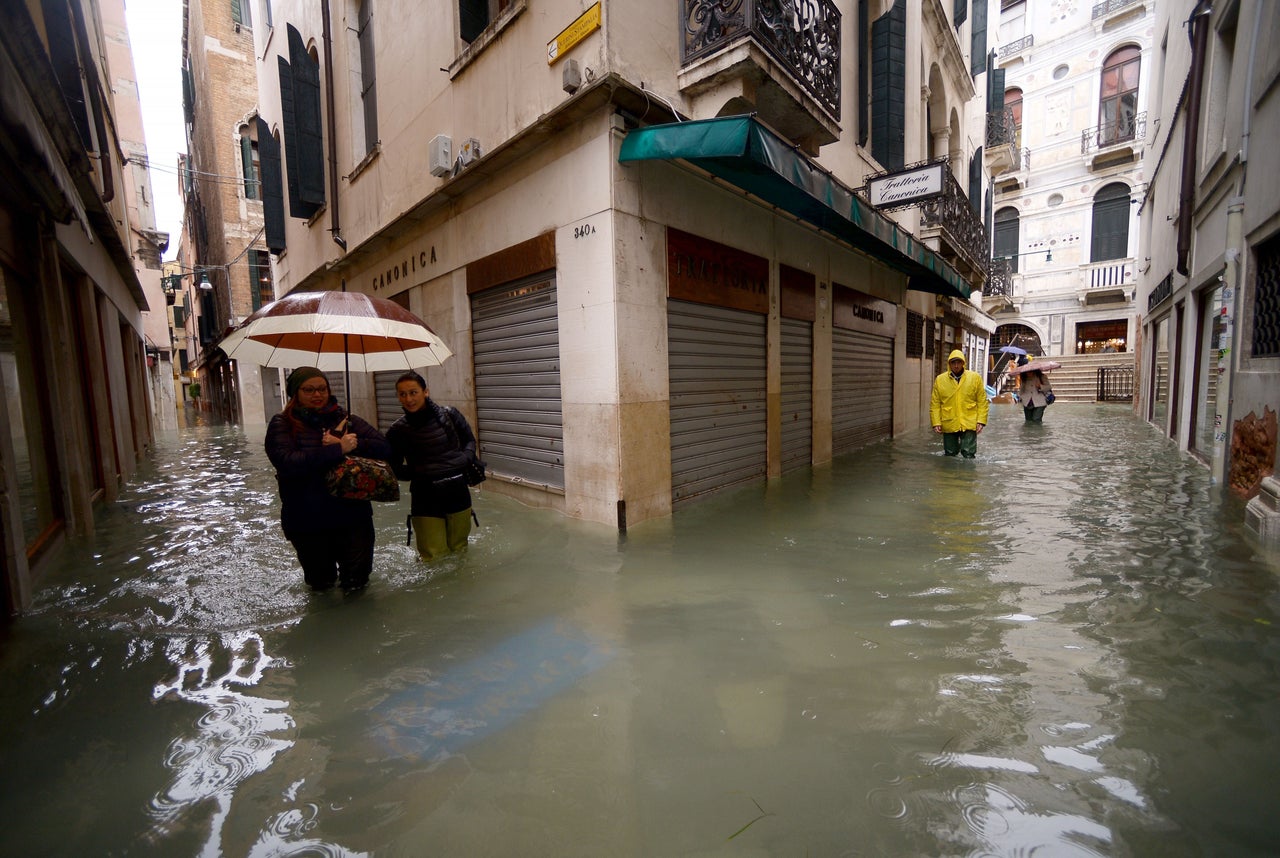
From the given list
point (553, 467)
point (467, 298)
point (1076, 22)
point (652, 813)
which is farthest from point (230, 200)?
point (1076, 22)

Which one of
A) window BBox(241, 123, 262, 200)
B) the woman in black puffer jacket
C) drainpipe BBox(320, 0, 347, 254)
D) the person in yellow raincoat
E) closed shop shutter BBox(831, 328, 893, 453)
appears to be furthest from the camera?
window BBox(241, 123, 262, 200)

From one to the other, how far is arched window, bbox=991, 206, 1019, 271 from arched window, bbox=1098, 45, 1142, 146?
4239mm

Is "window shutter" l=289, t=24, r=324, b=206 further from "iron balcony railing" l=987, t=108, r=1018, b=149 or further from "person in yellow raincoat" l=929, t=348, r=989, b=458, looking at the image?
"iron balcony railing" l=987, t=108, r=1018, b=149

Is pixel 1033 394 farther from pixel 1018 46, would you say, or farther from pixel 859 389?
pixel 1018 46

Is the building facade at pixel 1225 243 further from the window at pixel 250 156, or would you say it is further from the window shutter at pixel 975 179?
the window at pixel 250 156

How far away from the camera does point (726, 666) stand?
293 centimetres

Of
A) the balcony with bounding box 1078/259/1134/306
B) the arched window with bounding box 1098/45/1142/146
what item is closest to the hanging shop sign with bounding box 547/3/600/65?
the balcony with bounding box 1078/259/1134/306

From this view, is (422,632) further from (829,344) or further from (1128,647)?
(829,344)

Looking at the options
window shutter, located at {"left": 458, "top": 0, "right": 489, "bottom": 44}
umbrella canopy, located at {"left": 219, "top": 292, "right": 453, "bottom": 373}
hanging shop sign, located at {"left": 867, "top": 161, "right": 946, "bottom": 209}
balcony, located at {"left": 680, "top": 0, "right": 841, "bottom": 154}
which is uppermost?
window shutter, located at {"left": 458, "top": 0, "right": 489, "bottom": 44}

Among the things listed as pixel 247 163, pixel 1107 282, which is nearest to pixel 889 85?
pixel 247 163

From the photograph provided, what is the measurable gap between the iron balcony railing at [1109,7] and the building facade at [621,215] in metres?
22.3

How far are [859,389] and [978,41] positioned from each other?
14.7 metres

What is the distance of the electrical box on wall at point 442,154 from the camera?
728 cm

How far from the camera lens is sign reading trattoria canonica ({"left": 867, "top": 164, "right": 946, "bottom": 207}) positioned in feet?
26.8
